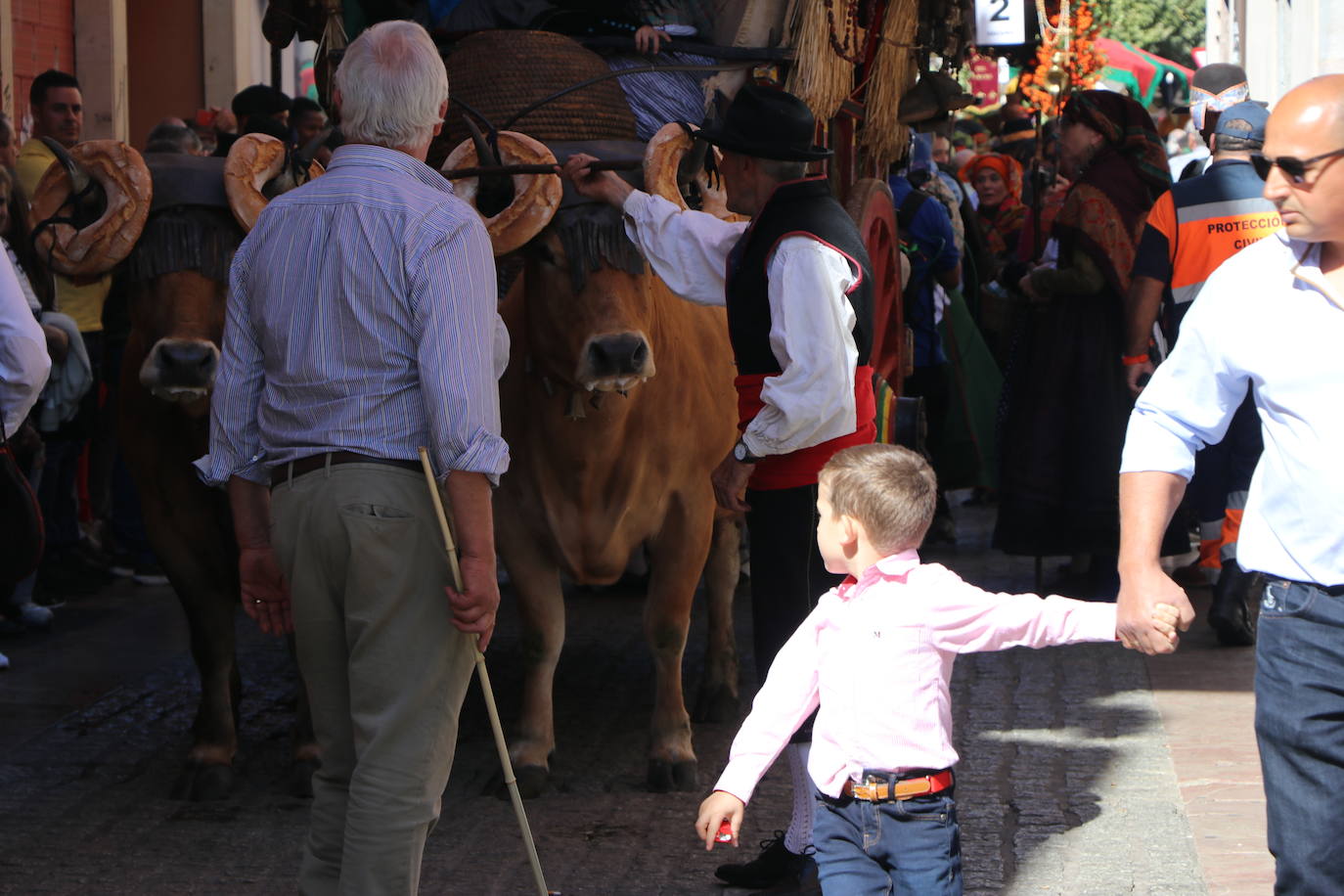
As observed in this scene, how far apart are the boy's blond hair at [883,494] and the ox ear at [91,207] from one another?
2.88m

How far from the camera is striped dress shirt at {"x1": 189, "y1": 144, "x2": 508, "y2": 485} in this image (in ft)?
11.5

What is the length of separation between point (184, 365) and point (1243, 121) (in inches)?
181

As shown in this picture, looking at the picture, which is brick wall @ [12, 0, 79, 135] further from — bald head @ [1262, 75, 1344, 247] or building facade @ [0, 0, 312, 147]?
bald head @ [1262, 75, 1344, 247]

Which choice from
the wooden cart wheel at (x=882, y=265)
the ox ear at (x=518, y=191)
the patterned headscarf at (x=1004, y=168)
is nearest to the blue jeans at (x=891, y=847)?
the ox ear at (x=518, y=191)

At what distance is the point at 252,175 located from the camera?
18.1ft

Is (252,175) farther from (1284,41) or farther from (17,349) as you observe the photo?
(1284,41)

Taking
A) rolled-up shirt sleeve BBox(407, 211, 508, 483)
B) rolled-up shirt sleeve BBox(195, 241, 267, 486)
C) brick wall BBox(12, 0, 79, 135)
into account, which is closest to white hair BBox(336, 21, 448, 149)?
rolled-up shirt sleeve BBox(407, 211, 508, 483)

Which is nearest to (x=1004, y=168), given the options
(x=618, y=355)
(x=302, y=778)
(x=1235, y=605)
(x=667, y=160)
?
(x=1235, y=605)

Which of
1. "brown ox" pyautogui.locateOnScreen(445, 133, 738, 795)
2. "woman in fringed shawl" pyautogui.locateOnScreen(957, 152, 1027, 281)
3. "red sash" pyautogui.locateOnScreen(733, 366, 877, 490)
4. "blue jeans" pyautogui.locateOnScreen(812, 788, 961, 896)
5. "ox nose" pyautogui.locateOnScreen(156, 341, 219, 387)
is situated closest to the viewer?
"blue jeans" pyautogui.locateOnScreen(812, 788, 961, 896)

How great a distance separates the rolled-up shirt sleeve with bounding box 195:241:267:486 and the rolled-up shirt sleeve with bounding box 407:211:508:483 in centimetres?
45

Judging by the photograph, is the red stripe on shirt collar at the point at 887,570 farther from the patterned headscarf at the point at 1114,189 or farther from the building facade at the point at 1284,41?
the patterned headscarf at the point at 1114,189

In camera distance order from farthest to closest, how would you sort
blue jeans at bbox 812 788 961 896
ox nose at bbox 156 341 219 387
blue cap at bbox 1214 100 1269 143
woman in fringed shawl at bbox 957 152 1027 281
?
woman in fringed shawl at bbox 957 152 1027 281 < blue cap at bbox 1214 100 1269 143 < ox nose at bbox 156 341 219 387 < blue jeans at bbox 812 788 961 896

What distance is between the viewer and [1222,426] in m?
3.45

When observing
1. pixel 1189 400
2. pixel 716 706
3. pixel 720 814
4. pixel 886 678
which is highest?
pixel 1189 400
